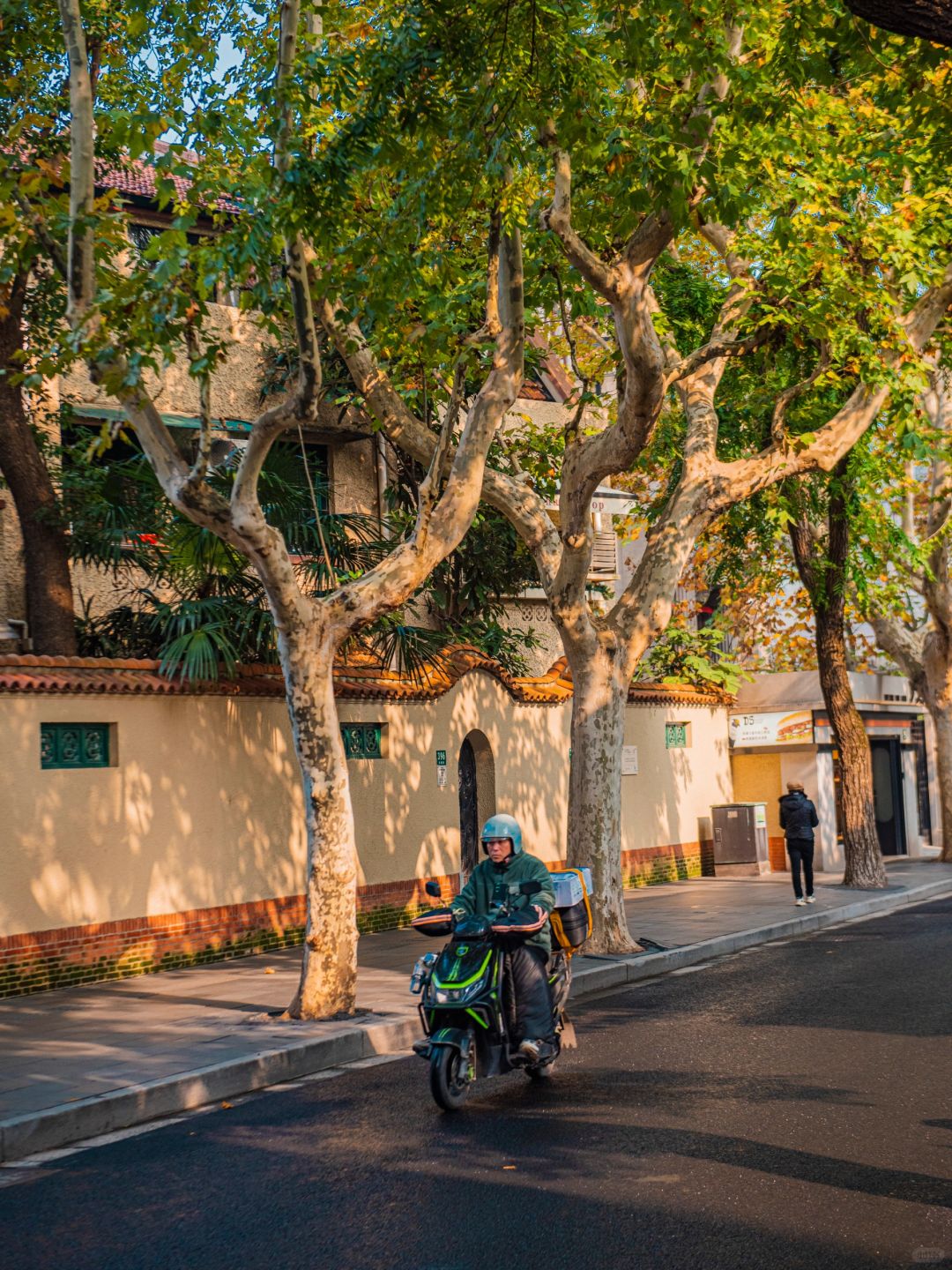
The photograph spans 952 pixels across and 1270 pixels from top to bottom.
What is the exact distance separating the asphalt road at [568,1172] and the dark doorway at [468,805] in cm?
939

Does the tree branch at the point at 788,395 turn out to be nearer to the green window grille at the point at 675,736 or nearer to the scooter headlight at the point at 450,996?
the green window grille at the point at 675,736

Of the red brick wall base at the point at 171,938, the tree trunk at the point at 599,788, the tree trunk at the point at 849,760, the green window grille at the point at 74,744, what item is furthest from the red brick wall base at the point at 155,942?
the tree trunk at the point at 849,760

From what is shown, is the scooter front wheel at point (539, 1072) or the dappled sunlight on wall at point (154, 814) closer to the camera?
the scooter front wheel at point (539, 1072)

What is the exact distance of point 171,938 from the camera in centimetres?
1406

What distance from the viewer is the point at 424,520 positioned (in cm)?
1183

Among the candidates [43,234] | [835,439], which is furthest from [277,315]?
[835,439]

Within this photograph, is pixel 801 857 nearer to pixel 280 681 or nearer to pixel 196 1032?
pixel 280 681

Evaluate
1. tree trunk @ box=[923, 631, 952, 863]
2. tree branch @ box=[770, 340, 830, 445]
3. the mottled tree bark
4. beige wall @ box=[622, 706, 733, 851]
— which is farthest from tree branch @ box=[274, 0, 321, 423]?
tree trunk @ box=[923, 631, 952, 863]

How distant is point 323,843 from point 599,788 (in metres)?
4.50

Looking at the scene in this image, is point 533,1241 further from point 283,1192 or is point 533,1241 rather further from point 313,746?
point 313,746

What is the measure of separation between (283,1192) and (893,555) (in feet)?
65.8

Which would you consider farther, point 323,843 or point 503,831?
point 323,843

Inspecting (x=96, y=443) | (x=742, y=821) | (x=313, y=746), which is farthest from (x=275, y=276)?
(x=742, y=821)

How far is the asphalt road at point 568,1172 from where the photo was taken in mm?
5609
